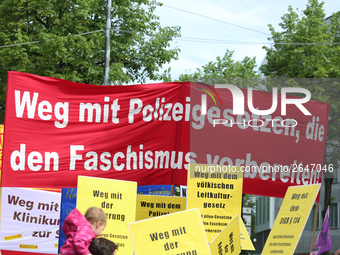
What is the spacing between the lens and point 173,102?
7.38 metres

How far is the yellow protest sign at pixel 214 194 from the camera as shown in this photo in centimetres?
645

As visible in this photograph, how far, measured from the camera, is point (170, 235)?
453cm

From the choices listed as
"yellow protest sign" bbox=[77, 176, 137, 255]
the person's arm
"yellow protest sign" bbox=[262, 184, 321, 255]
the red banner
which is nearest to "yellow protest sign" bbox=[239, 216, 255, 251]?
the red banner

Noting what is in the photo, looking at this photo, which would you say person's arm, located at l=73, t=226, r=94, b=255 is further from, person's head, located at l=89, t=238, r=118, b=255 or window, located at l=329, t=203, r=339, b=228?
window, located at l=329, t=203, r=339, b=228

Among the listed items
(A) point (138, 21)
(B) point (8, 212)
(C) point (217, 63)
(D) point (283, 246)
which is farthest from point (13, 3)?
(D) point (283, 246)

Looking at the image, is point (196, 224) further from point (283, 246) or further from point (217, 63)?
point (217, 63)

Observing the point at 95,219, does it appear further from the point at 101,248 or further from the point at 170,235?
the point at 170,235

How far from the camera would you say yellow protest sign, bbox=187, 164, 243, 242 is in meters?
6.45

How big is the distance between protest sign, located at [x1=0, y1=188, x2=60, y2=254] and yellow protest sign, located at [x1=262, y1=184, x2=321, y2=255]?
512 centimetres

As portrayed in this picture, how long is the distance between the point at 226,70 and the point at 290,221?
2008cm

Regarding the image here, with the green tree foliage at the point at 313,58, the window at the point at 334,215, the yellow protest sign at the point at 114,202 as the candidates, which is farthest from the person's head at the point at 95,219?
the window at the point at 334,215

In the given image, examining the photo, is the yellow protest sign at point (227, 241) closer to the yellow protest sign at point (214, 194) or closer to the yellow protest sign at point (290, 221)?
the yellow protest sign at point (290, 221)

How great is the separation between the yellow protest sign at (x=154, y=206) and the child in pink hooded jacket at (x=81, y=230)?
2.67 metres

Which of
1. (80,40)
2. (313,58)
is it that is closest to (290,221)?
(80,40)
